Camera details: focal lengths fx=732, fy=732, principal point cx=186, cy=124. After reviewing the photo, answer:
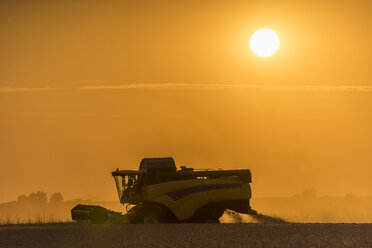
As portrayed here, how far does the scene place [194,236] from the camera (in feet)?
73.8

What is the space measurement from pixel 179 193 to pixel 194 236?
296 inches

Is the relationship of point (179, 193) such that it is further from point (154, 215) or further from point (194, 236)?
point (194, 236)

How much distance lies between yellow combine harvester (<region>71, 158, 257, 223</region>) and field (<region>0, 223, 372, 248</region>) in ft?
13.0

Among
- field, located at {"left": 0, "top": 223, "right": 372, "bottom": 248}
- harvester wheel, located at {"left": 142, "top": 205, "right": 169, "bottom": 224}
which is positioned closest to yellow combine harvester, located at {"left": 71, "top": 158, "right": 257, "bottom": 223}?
harvester wheel, located at {"left": 142, "top": 205, "right": 169, "bottom": 224}

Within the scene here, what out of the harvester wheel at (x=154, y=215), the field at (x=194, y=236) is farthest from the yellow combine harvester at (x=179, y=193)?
the field at (x=194, y=236)

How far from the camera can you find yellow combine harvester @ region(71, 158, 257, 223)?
29.9 metres

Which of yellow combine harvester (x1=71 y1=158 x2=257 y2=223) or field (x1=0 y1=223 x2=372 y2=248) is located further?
yellow combine harvester (x1=71 y1=158 x2=257 y2=223)

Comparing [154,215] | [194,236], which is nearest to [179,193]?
[154,215]

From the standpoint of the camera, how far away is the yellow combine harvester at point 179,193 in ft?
98.2

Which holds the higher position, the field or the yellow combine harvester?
the yellow combine harvester

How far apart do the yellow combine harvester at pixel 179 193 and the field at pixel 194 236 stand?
13.0ft

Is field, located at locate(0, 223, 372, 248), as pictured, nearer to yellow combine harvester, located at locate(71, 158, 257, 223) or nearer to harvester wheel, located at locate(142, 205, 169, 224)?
harvester wheel, located at locate(142, 205, 169, 224)

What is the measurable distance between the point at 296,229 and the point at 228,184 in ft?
22.5

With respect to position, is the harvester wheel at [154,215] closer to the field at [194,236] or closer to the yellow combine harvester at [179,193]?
the yellow combine harvester at [179,193]
